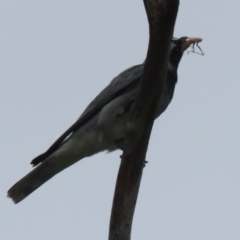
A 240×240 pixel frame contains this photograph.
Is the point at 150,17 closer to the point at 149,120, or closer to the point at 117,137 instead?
the point at 149,120

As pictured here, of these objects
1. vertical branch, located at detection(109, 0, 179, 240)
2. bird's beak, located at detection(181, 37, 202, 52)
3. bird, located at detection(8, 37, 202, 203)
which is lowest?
vertical branch, located at detection(109, 0, 179, 240)

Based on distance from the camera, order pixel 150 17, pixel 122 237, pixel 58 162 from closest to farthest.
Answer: pixel 150 17 → pixel 122 237 → pixel 58 162

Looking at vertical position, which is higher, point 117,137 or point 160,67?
point 117,137

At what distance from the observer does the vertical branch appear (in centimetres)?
531

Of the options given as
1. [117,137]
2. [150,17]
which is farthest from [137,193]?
[117,137]

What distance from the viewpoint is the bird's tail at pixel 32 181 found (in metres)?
7.84

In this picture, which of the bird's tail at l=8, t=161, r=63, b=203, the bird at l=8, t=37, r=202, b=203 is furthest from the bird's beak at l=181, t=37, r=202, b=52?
the bird's tail at l=8, t=161, r=63, b=203

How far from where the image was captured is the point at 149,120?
5613mm

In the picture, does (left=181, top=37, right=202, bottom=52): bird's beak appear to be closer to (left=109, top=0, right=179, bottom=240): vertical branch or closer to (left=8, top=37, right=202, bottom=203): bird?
A: (left=8, top=37, right=202, bottom=203): bird

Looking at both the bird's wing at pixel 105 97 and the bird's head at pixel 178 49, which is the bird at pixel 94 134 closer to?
the bird's wing at pixel 105 97

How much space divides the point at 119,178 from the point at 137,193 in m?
0.20

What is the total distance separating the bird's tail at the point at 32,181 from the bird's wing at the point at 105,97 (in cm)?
11

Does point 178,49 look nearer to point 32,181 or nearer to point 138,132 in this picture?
point 32,181

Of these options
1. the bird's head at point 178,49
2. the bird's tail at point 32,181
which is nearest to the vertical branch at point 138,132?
the bird's tail at point 32,181
